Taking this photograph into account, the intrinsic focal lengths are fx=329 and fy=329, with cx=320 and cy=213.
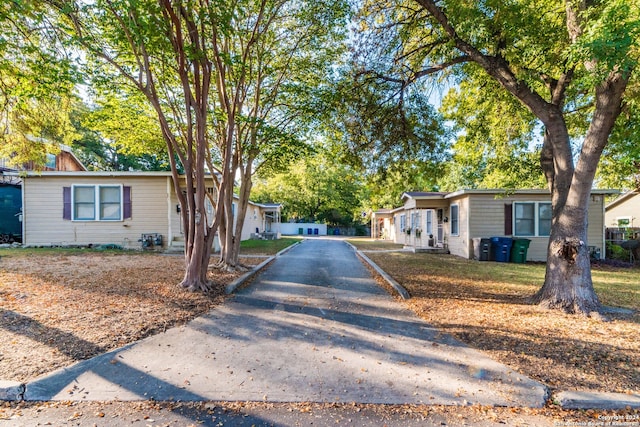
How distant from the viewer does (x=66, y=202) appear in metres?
14.2

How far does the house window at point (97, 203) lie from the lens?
563 inches

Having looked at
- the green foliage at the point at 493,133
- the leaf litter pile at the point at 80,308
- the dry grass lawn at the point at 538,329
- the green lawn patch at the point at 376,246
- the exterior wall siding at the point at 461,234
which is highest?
the green foliage at the point at 493,133

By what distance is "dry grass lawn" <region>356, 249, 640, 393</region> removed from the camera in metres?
3.36

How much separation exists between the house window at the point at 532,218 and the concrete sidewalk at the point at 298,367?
11314 mm

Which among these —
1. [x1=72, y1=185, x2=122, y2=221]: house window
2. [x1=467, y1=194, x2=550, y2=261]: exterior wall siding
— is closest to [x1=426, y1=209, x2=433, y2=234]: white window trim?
[x1=467, y1=194, x2=550, y2=261]: exterior wall siding

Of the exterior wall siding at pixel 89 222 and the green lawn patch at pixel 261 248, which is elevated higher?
the exterior wall siding at pixel 89 222

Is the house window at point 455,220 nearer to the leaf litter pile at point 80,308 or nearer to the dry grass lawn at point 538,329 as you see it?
the dry grass lawn at point 538,329

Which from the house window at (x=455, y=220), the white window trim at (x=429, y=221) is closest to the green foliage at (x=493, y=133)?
the house window at (x=455, y=220)

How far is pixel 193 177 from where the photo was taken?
21.9ft

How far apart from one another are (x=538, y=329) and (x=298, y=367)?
3532mm

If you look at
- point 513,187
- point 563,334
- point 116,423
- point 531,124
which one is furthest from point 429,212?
point 116,423

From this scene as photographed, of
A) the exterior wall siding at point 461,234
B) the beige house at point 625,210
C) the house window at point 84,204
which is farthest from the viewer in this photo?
the beige house at point 625,210

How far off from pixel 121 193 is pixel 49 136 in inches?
210

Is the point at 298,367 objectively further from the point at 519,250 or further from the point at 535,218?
the point at 535,218
